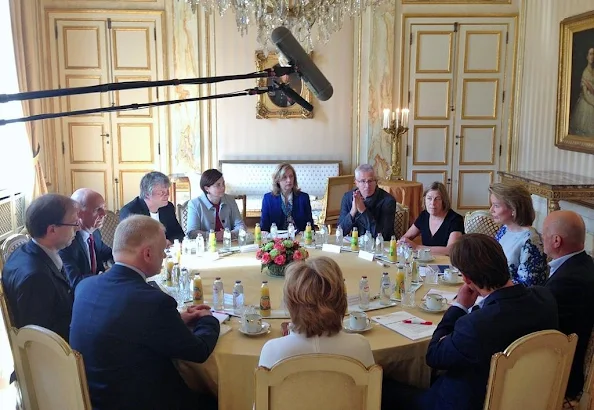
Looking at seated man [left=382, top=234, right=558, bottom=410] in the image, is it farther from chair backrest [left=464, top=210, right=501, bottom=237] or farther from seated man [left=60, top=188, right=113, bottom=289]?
chair backrest [left=464, top=210, right=501, bottom=237]

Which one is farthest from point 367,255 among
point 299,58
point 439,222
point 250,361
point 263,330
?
point 299,58

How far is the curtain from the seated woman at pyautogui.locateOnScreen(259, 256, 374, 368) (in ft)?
19.4

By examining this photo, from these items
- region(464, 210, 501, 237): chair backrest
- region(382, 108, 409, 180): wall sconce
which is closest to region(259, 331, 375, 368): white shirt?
region(464, 210, 501, 237): chair backrest

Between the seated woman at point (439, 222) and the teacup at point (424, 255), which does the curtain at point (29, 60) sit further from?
Answer: the teacup at point (424, 255)

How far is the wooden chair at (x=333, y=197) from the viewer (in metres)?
6.38

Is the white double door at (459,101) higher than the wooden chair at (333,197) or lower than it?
higher

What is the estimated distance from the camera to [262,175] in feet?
25.7

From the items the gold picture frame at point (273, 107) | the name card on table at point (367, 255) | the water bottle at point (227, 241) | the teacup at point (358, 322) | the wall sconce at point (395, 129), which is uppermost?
the gold picture frame at point (273, 107)

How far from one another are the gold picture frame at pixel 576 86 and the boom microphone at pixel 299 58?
534 cm

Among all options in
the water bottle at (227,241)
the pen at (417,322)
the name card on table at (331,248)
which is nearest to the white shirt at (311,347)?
the pen at (417,322)

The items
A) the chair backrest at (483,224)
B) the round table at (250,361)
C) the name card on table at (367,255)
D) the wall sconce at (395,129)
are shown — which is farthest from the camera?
the wall sconce at (395,129)

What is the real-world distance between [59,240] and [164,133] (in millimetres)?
5439

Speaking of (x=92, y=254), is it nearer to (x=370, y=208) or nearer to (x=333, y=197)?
(x=370, y=208)

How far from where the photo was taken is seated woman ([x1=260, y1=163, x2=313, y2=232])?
15.5 ft
